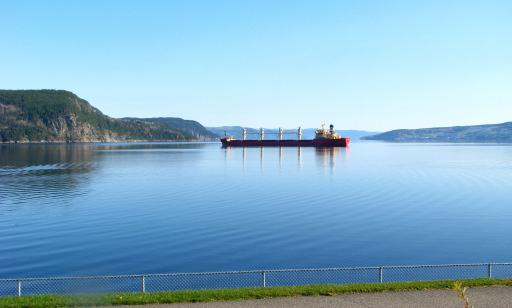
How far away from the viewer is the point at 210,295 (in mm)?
22016

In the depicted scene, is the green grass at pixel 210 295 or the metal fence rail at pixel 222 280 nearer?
the green grass at pixel 210 295

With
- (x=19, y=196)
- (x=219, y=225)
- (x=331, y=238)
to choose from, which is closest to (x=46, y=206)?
(x=19, y=196)

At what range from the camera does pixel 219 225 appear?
4762cm

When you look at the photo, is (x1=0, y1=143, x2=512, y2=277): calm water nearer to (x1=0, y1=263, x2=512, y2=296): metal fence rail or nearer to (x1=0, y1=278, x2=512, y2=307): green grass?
(x1=0, y1=263, x2=512, y2=296): metal fence rail

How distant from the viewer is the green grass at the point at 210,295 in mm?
21156

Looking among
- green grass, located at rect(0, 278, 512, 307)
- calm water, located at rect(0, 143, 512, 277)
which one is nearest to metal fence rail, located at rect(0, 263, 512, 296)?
calm water, located at rect(0, 143, 512, 277)

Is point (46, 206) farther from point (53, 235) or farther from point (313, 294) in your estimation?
point (313, 294)

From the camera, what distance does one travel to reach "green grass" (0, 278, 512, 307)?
833 inches

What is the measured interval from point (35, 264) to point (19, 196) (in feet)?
132

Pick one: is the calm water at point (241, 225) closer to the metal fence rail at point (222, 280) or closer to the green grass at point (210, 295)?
the metal fence rail at point (222, 280)

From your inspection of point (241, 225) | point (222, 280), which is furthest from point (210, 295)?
point (241, 225)

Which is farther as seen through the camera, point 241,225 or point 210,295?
point 241,225

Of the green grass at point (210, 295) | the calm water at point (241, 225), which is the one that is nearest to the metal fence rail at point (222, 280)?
the calm water at point (241, 225)

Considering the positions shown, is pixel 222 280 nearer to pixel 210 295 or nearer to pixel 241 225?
pixel 210 295
